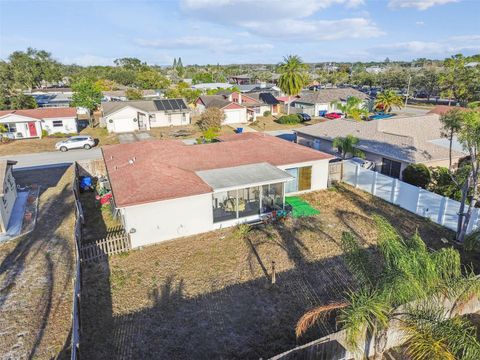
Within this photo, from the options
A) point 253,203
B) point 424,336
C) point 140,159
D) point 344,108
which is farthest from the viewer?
point 344,108

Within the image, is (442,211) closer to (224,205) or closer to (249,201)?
(249,201)

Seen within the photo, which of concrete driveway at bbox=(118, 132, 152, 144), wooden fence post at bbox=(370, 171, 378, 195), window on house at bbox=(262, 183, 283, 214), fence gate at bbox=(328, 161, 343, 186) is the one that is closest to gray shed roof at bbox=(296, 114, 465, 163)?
wooden fence post at bbox=(370, 171, 378, 195)

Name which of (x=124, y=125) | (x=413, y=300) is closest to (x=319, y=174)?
(x=413, y=300)

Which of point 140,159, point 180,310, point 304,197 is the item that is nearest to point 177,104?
point 140,159

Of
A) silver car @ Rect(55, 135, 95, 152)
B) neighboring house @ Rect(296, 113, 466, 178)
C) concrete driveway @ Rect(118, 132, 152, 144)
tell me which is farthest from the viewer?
concrete driveway @ Rect(118, 132, 152, 144)

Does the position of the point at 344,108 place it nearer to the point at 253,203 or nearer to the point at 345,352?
the point at 253,203

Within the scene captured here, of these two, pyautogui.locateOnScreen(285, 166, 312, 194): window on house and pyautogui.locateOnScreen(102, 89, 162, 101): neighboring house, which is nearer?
pyautogui.locateOnScreen(285, 166, 312, 194): window on house

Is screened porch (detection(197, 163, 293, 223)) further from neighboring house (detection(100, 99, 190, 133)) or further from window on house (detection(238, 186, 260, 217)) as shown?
neighboring house (detection(100, 99, 190, 133))

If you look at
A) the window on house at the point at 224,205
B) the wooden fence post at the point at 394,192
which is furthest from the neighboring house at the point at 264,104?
the window on house at the point at 224,205
